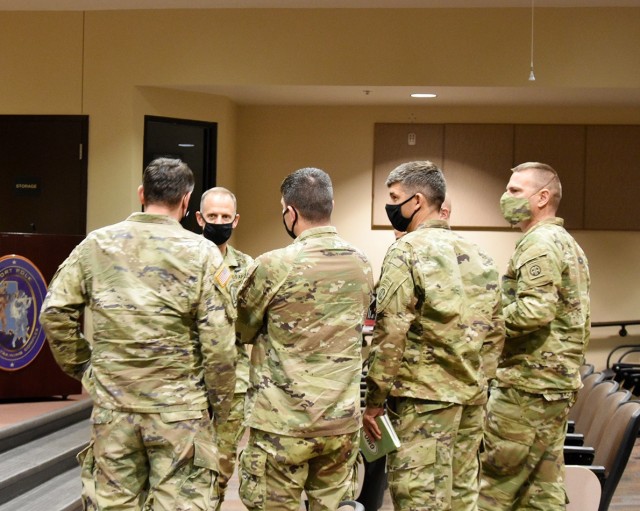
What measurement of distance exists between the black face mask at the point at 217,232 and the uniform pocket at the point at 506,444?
1.44 m

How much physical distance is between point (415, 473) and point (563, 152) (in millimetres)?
5629

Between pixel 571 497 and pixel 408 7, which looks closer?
pixel 571 497

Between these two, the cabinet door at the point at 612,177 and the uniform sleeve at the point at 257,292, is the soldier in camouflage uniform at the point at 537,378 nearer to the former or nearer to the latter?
the uniform sleeve at the point at 257,292

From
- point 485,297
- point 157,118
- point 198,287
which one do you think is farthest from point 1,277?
point 485,297

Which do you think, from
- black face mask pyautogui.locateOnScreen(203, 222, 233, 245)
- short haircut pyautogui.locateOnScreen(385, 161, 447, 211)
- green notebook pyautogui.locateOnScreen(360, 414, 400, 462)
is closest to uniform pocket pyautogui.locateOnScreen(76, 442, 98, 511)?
green notebook pyautogui.locateOnScreen(360, 414, 400, 462)

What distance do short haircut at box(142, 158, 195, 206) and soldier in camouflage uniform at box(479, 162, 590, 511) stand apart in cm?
149

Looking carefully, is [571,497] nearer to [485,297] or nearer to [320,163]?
[485,297]

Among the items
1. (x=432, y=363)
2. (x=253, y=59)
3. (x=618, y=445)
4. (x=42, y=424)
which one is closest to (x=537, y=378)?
(x=618, y=445)

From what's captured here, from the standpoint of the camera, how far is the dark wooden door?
7.51m

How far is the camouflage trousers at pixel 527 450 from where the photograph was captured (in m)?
3.72

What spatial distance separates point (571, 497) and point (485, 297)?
122cm

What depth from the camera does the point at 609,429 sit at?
3990 millimetres

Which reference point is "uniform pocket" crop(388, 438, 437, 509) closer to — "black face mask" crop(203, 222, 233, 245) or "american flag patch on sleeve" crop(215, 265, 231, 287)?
"american flag patch on sleeve" crop(215, 265, 231, 287)

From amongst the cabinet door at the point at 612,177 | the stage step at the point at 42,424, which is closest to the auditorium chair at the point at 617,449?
the stage step at the point at 42,424
